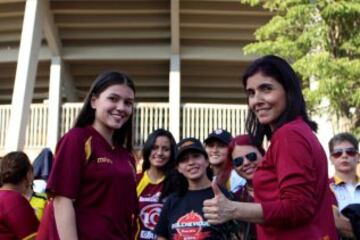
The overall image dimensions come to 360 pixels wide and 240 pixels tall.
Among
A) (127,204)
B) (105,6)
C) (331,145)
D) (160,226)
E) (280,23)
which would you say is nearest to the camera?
(127,204)

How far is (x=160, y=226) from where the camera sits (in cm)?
370

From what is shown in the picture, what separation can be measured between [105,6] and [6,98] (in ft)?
16.6

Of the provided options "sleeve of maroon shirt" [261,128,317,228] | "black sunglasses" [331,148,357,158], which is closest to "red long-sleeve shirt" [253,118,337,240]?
"sleeve of maroon shirt" [261,128,317,228]

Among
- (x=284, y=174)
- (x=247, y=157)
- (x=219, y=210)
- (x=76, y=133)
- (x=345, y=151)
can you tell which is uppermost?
A: (x=345, y=151)

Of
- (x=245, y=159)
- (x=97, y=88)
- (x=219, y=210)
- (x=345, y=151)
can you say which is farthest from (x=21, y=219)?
(x=345, y=151)

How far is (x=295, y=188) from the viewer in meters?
1.89

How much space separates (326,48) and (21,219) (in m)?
5.78

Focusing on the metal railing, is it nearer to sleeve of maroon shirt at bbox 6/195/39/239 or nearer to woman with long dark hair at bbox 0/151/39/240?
woman with long dark hair at bbox 0/151/39/240

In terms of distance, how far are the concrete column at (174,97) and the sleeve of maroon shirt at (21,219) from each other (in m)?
9.18

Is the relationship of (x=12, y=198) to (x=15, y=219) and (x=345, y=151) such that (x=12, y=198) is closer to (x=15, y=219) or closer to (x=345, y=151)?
(x=15, y=219)

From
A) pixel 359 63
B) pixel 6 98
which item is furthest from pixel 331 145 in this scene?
pixel 6 98

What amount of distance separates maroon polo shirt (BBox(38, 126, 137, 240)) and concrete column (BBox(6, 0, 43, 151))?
9.04 meters

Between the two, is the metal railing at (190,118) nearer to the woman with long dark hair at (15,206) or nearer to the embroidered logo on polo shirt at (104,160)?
the woman with long dark hair at (15,206)

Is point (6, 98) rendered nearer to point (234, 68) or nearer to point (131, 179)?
point (234, 68)
